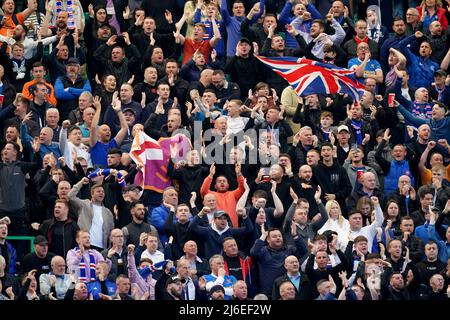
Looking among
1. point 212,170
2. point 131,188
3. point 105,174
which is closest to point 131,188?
point 131,188

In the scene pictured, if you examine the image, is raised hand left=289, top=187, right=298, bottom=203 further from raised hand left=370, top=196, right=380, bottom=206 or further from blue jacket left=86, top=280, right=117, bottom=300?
blue jacket left=86, top=280, right=117, bottom=300

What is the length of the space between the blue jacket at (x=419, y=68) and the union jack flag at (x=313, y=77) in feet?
4.88

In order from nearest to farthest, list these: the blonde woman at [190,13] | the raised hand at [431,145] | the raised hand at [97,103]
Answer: the raised hand at [97,103] → the raised hand at [431,145] → the blonde woman at [190,13]

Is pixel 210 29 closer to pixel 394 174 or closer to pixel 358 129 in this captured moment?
pixel 358 129

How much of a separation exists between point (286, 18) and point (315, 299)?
7073 mm

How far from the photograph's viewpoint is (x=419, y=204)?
32781 mm

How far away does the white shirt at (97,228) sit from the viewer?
31.2 metres

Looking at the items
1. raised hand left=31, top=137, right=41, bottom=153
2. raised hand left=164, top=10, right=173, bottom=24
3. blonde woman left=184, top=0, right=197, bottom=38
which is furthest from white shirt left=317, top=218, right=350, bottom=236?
raised hand left=164, top=10, right=173, bottom=24

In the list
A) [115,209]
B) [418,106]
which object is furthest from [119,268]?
[418,106]

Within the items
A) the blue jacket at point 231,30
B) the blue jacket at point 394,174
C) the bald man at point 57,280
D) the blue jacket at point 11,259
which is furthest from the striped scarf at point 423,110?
the blue jacket at point 11,259

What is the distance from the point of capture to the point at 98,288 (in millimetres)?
30109

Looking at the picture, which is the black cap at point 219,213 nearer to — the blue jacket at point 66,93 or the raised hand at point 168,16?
the blue jacket at point 66,93

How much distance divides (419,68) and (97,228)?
6996mm
